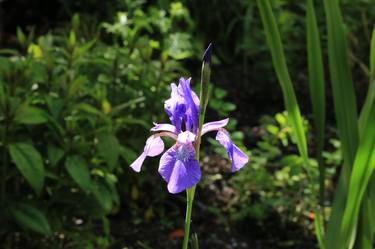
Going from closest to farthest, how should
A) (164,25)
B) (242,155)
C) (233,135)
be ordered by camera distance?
1. (242,155)
2. (233,135)
3. (164,25)

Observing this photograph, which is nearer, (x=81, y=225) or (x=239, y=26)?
(x=81, y=225)

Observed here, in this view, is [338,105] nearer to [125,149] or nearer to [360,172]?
[360,172]

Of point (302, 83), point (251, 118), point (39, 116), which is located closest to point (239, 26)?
point (302, 83)

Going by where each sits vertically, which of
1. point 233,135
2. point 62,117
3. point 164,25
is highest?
point 164,25

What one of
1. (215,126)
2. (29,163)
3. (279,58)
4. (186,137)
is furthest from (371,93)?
(29,163)

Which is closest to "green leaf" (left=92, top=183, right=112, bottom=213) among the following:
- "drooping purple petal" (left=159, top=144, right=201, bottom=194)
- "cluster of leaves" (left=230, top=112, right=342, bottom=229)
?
"cluster of leaves" (left=230, top=112, right=342, bottom=229)

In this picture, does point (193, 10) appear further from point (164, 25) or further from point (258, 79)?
point (164, 25)

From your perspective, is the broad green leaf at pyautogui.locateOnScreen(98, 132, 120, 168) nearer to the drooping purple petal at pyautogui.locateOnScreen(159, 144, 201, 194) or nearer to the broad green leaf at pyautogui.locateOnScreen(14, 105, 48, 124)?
the broad green leaf at pyautogui.locateOnScreen(14, 105, 48, 124)
